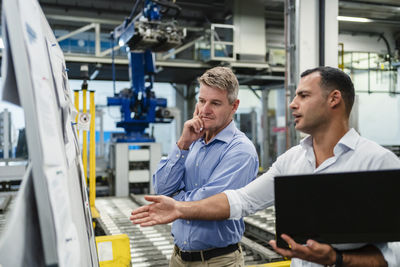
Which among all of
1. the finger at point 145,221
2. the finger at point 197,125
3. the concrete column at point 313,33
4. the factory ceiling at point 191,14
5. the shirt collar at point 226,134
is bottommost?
the finger at point 145,221

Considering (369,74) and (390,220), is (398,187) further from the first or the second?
(369,74)

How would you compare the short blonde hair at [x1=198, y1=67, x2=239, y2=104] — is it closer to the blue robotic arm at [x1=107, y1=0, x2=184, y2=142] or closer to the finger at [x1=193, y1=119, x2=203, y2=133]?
the finger at [x1=193, y1=119, x2=203, y2=133]

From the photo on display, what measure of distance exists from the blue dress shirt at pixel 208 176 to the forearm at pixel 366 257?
71cm

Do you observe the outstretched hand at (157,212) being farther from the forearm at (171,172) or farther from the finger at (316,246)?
the finger at (316,246)

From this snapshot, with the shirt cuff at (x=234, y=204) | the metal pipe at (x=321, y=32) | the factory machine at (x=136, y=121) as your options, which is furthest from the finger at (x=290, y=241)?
the factory machine at (x=136, y=121)

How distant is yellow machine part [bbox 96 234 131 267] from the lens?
2.99 metres

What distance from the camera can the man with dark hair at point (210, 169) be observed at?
194 centimetres

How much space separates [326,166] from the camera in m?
1.62

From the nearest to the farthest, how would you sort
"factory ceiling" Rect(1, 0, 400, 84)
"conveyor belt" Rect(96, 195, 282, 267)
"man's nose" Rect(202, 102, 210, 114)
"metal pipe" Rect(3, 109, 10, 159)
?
"man's nose" Rect(202, 102, 210, 114) < "conveyor belt" Rect(96, 195, 282, 267) < "metal pipe" Rect(3, 109, 10, 159) < "factory ceiling" Rect(1, 0, 400, 84)

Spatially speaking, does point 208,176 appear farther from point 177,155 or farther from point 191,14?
point 191,14

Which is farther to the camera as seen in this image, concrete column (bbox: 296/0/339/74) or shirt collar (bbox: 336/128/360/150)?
concrete column (bbox: 296/0/339/74)

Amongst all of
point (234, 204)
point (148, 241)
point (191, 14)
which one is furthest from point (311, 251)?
point (191, 14)

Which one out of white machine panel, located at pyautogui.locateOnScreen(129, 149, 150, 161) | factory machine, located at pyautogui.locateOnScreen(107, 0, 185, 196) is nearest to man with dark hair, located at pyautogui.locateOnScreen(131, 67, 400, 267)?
factory machine, located at pyautogui.locateOnScreen(107, 0, 185, 196)

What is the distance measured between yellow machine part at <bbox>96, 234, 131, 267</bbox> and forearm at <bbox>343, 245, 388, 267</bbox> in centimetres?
211
